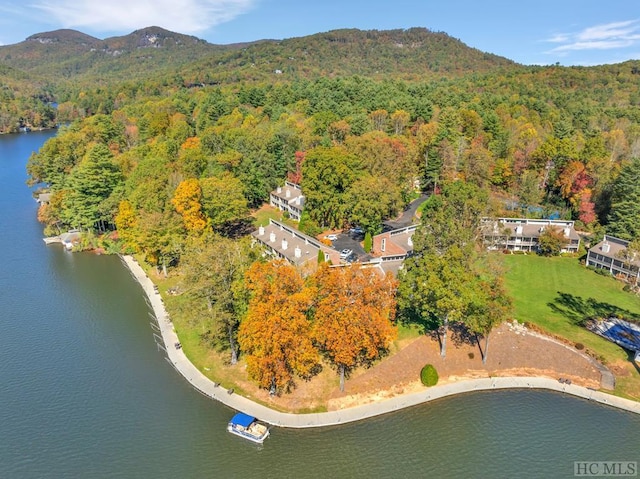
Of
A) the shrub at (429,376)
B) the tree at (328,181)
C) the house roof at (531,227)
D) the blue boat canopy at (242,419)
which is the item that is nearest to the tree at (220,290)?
the blue boat canopy at (242,419)

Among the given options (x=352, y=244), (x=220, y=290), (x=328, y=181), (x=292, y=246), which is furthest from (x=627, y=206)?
(x=220, y=290)

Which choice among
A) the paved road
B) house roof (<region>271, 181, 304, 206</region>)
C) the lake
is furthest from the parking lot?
the lake

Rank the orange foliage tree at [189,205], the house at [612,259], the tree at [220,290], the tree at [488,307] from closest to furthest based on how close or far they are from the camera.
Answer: the tree at [488,307]
the tree at [220,290]
the house at [612,259]
the orange foliage tree at [189,205]

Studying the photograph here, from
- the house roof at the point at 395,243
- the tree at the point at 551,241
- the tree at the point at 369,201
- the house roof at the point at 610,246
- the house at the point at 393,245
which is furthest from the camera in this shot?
the tree at the point at 369,201

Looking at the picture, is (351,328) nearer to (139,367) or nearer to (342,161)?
(139,367)

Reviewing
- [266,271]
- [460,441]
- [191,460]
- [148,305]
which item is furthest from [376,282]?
[148,305]

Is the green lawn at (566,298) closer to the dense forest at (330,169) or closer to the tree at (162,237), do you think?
the dense forest at (330,169)
